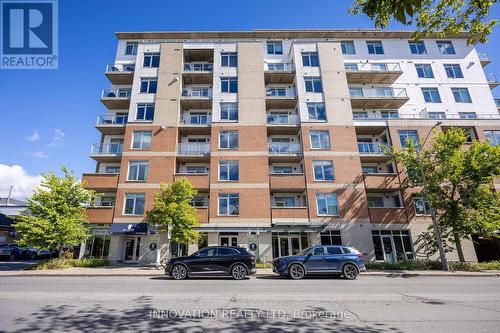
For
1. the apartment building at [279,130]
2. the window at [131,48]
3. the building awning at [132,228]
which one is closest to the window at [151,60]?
the apartment building at [279,130]

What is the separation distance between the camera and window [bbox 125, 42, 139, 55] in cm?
3034

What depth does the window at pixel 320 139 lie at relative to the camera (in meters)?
24.3

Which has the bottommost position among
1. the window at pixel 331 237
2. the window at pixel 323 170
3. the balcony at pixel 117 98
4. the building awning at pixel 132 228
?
the window at pixel 331 237

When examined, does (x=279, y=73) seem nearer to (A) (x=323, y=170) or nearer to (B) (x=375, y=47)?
(A) (x=323, y=170)

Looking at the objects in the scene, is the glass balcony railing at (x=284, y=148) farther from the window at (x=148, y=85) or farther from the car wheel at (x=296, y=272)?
the window at (x=148, y=85)

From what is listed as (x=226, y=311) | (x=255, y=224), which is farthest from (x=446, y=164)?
(x=226, y=311)

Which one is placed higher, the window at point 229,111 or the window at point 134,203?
the window at point 229,111

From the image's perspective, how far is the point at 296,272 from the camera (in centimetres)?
1322

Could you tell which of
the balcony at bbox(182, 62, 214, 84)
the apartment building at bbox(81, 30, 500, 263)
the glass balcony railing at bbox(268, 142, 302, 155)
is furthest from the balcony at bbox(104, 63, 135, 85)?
the glass balcony railing at bbox(268, 142, 302, 155)

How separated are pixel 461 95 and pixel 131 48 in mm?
39861

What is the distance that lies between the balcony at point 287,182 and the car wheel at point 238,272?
1059 cm

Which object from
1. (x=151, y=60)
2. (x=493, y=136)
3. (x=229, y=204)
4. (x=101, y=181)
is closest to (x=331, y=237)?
(x=229, y=204)

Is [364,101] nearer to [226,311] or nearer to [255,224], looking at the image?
[255,224]

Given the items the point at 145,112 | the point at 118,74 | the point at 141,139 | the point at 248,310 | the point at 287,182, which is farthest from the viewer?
the point at 118,74
